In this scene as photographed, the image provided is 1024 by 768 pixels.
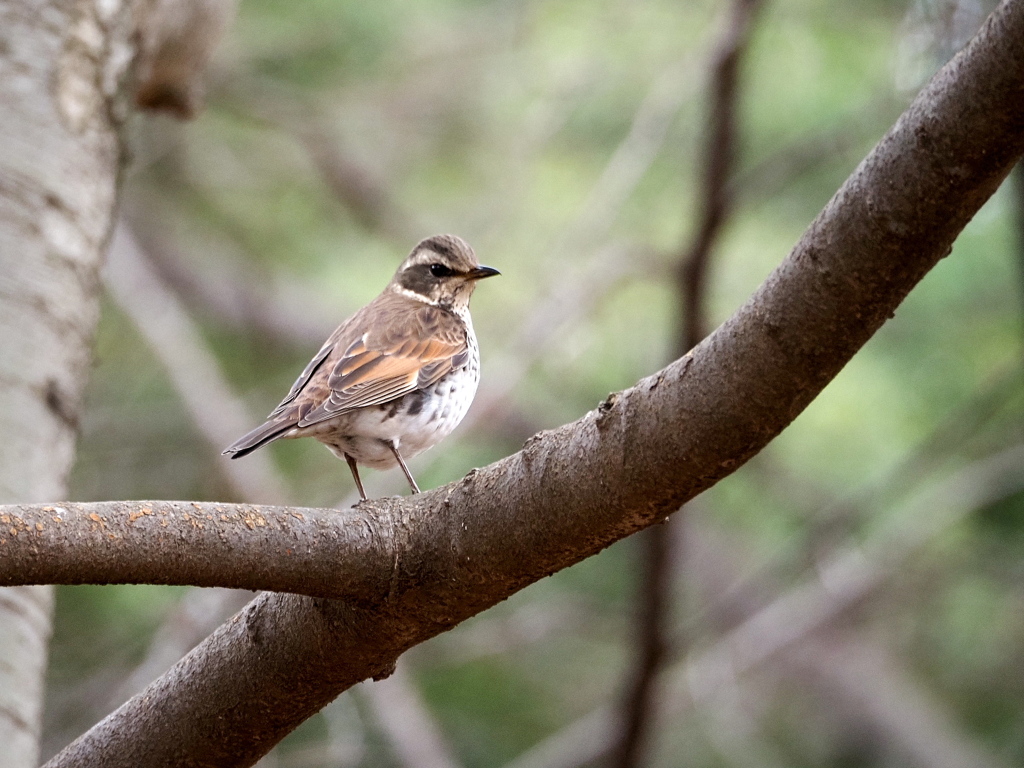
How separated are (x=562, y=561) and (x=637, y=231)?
619 centimetres

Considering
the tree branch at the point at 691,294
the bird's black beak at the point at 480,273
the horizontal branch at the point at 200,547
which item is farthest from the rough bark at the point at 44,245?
the tree branch at the point at 691,294

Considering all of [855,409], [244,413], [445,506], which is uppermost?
[855,409]

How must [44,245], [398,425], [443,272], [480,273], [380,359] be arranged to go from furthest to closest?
[443,272]
[480,273]
[380,359]
[398,425]
[44,245]

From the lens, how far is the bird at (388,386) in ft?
14.5

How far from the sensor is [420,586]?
2734mm

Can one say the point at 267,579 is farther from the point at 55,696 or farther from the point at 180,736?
the point at 55,696

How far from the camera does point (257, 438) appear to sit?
12.7 feet

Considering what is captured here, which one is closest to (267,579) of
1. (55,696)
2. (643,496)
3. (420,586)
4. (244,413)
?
(420,586)

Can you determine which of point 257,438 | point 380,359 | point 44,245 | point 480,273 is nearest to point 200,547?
point 257,438

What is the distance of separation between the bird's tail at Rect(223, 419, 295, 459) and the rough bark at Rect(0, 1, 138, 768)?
0.63 meters

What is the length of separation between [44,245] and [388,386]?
51.8 inches

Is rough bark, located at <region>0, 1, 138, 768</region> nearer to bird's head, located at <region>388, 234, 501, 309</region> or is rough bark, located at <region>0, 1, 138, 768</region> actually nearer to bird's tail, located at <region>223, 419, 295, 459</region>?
bird's tail, located at <region>223, 419, 295, 459</region>

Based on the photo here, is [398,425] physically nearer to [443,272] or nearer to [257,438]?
[257,438]

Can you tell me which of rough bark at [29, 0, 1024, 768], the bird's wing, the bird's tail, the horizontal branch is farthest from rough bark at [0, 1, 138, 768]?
the horizontal branch
